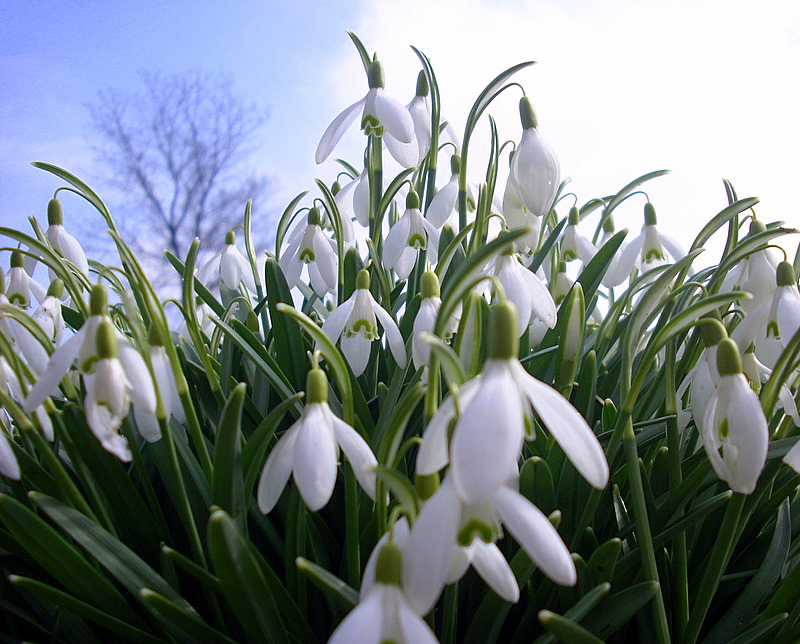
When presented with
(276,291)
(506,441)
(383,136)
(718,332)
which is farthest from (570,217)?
(506,441)

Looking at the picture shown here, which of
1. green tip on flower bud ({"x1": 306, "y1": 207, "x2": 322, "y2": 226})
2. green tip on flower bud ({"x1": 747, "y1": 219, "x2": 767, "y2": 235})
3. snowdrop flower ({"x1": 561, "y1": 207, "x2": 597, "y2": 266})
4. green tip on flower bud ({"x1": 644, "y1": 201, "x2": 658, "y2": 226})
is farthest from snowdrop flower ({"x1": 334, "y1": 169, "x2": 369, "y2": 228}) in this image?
green tip on flower bud ({"x1": 747, "y1": 219, "x2": 767, "y2": 235})

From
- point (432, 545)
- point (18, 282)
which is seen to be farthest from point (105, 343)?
point (18, 282)

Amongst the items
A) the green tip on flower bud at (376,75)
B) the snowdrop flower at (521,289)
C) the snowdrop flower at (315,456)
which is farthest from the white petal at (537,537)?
the green tip on flower bud at (376,75)

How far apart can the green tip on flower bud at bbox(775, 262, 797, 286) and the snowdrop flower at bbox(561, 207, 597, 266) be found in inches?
22.5

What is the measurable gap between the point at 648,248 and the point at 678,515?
1.88 ft

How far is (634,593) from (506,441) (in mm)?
305

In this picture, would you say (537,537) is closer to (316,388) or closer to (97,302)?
(316,388)

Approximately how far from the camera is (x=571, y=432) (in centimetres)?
42

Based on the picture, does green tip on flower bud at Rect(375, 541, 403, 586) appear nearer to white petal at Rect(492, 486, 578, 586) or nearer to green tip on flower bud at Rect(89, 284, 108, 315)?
white petal at Rect(492, 486, 578, 586)

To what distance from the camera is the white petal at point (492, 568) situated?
422 mm

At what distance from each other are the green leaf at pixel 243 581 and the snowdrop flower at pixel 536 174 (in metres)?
0.53

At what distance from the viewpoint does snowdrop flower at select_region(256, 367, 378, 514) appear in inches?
18.9

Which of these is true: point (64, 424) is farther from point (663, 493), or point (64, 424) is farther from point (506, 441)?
point (663, 493)

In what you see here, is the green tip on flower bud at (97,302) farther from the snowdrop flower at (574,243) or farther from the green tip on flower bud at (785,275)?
the snowdrop flower at (574,243)
